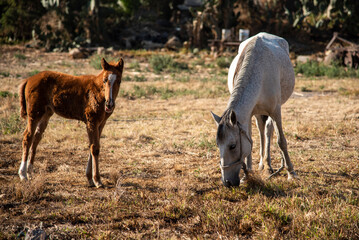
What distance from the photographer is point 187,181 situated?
5.02 m

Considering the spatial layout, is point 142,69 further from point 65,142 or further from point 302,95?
point 65,142

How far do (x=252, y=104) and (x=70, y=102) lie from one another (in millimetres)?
2760

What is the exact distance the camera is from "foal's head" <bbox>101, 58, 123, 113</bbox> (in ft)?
14.7

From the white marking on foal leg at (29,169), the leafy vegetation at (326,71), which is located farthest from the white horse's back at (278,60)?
the leafy vegetation at (326,71)

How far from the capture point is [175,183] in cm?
486

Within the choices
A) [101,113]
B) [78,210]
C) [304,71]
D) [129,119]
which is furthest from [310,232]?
[304,71]

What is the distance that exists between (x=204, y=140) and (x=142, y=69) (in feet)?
40.6

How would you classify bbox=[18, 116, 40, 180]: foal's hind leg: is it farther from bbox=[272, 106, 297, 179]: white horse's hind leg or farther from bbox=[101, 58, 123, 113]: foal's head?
bbox=[272, 106, 297, 179]: white horse's hind leg

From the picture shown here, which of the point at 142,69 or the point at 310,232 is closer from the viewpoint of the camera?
the point at 310,232

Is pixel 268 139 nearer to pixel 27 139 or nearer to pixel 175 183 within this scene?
pixel 175 183

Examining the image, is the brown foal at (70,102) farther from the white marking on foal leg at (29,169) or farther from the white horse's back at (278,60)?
the white horse's back at (278,60)

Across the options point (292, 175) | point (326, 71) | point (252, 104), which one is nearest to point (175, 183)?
point (252, 104)

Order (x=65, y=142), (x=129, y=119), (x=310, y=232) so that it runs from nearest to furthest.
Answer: (x=310, y=232) < (x=65, y=142) < (x=129, y=119)

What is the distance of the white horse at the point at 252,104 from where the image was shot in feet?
13.1
